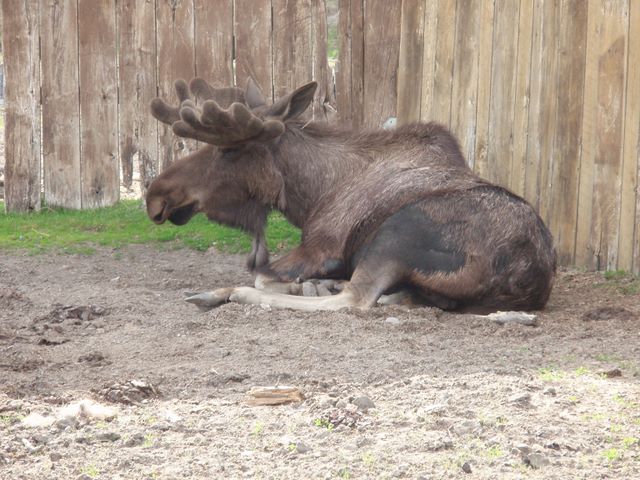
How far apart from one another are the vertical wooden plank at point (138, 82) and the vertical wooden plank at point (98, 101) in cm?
8

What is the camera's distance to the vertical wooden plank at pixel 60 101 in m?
10.7

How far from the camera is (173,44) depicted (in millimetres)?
10523

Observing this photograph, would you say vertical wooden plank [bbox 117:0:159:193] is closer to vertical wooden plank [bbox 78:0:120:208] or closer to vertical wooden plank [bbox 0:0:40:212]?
vertical wooden plank [bbox 78:0:120:208]

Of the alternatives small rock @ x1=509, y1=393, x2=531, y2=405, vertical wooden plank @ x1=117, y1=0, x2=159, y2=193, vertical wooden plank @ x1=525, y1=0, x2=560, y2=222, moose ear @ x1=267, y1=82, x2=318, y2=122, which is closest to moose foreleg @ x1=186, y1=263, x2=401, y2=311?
moose ear @ x1=267, y1=82, x2=318, y2=122

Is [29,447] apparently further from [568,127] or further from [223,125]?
[568,127]

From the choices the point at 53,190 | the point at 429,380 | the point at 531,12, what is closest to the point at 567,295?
the point at 531,12

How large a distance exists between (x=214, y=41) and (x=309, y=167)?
2783 millimetres

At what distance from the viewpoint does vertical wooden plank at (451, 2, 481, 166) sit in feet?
30.8

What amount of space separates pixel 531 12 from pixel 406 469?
17.6 ft

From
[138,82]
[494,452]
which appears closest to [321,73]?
[138,82]

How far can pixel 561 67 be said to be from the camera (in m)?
8.71

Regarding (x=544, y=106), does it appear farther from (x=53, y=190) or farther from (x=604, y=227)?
(x=53, y=190)

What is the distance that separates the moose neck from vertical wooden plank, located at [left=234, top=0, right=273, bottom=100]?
7.61ft

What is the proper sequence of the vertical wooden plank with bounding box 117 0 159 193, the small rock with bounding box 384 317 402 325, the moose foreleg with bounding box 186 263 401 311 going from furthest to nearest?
the vertical wooden plank with bounding box 117 0 159 193 < the moose foreleg with bounding box 186 263 401 311 < the small rock with bounding box 384 317 402 325
